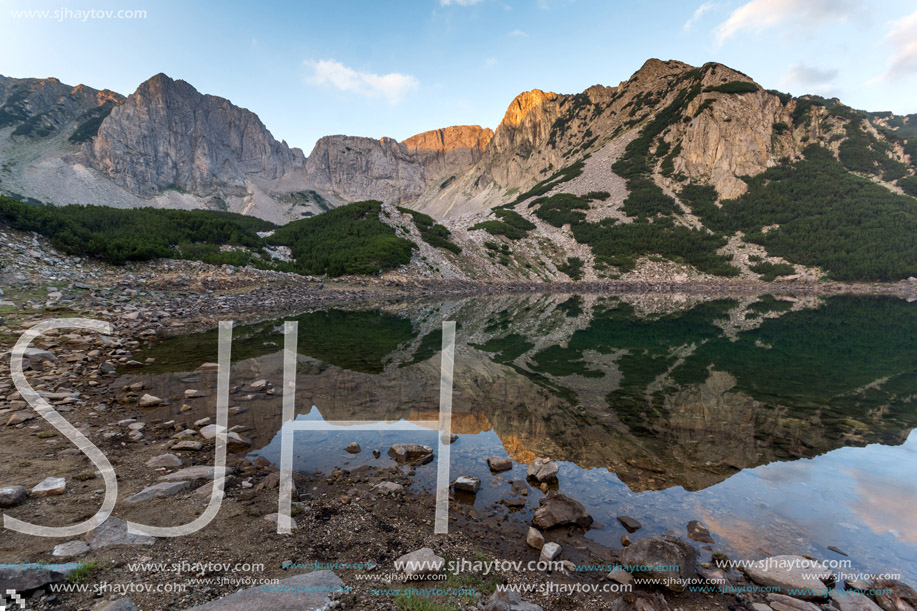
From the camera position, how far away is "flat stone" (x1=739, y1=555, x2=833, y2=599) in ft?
15.0

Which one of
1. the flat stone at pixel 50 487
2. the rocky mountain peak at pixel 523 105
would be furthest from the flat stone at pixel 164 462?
the rocky mountain peak at pixel 523 105

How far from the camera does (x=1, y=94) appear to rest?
14812 centimetres

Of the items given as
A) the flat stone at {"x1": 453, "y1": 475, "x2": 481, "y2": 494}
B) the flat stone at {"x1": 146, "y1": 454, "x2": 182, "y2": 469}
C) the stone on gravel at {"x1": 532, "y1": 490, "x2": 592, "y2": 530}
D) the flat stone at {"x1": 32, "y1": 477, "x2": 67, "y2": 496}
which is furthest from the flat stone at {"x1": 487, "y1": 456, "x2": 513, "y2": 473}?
the flat stone at {"x1": 32, "y1": 477, "x2": 67, "y2": 496}

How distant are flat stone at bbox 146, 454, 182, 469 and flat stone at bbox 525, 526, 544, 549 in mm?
6085

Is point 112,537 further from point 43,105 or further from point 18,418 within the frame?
point 43,105

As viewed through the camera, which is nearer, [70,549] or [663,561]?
[70,549]

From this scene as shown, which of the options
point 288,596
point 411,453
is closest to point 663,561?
point 288,596

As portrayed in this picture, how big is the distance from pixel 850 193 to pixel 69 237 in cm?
12422

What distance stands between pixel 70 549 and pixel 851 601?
28.6 feet

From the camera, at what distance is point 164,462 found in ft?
21.5

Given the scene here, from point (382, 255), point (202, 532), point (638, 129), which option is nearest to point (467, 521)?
point (202, 532)

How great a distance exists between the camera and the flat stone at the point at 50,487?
5.04 m

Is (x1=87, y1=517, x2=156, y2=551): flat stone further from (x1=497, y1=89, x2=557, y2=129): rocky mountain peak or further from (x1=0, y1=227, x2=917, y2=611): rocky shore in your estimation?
(x1=497, y1=89, x2=557, y2=129): rocky mountain peak

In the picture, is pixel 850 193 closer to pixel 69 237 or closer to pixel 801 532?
pixel 801 532
